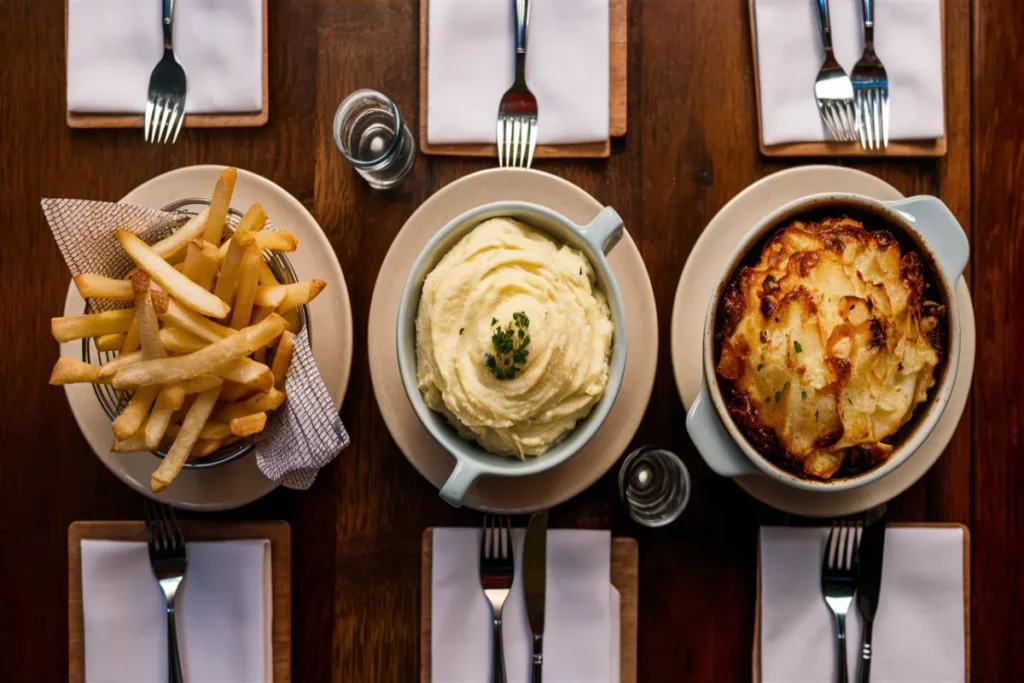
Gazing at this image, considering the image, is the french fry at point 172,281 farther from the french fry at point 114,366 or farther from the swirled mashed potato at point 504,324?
the swirled mashed potato at point 504,324

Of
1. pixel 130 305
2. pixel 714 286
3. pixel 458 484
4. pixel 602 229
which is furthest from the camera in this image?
pixel 714 286

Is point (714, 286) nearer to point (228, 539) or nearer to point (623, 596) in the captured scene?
point (623, 596)

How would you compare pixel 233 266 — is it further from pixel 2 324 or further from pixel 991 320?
pixel 991 320

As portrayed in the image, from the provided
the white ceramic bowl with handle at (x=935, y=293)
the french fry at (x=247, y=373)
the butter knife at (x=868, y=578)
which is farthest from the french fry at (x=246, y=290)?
the butter knife at (x=868, y=578)

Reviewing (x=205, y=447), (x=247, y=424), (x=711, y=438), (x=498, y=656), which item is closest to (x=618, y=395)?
(x=711, y=438)

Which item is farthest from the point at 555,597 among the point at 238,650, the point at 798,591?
the point at 238,650

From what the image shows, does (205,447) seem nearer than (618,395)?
Yes

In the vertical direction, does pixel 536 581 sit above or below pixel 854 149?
below
